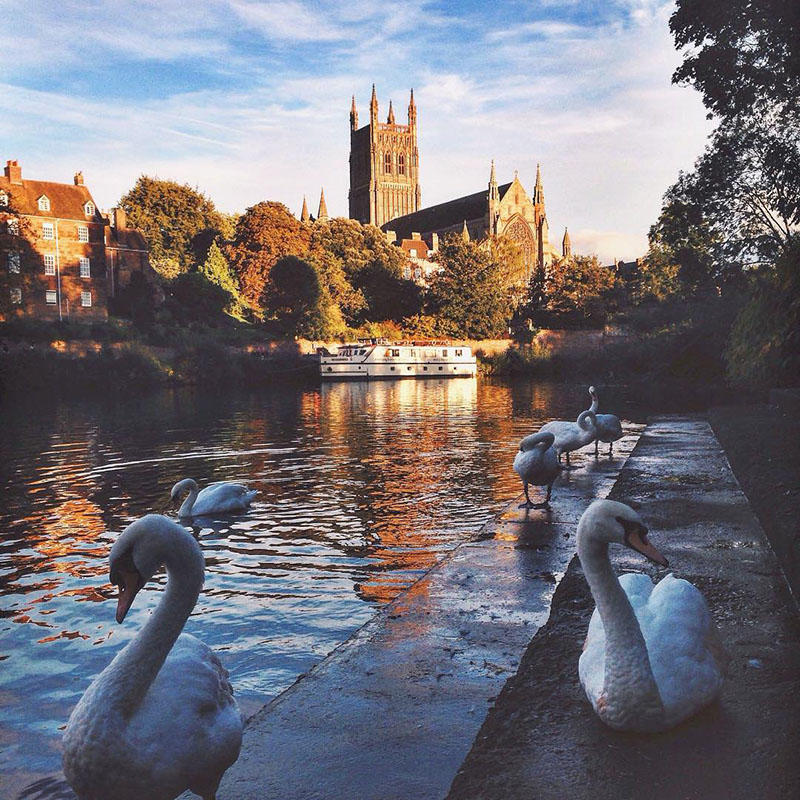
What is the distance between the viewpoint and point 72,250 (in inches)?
2162

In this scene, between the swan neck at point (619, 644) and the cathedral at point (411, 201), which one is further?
the cathedral at point (411, 201)

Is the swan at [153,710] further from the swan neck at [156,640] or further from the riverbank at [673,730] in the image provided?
the riverbank at [673,730]

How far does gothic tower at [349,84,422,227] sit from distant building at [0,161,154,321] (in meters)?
93.9

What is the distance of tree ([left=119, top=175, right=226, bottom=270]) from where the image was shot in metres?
72.4

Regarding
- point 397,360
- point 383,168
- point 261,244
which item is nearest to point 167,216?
point 261,244

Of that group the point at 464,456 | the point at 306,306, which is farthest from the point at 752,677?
the point at 306,306

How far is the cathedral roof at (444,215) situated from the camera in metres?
125

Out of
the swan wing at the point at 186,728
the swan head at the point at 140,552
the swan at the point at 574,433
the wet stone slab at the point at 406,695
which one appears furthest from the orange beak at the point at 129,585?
the swan at the point at 574,433

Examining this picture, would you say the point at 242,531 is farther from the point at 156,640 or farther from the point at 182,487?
the point at 156,640

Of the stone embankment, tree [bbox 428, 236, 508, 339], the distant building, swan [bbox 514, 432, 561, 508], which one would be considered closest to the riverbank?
the stone embankment

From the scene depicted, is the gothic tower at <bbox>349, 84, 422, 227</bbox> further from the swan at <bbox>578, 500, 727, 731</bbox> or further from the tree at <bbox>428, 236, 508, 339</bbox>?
the swan at <bbox>578, 500, 727, 731</bbox>

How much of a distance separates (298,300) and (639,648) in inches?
2447

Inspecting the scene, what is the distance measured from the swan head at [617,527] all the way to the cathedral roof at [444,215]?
124 metres

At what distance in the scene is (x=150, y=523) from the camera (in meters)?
3.35
